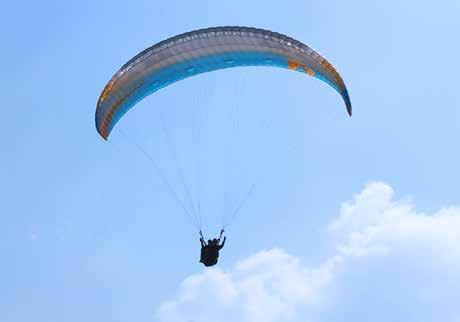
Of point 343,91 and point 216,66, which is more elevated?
point 216,66

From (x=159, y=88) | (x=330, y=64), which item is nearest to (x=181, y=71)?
(x=159, y=88)

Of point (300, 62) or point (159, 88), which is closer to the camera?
point (300, 62)

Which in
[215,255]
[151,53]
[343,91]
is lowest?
[215,255]

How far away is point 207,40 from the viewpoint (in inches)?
1433

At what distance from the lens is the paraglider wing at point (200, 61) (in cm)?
3597

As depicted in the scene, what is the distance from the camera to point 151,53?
121 ft

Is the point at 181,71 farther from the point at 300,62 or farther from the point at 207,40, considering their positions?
the point at 300,62

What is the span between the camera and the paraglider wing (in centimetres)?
3597

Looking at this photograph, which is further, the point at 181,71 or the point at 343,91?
the point at 181,71

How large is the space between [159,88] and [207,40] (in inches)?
154

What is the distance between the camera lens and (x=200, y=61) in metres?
37.7

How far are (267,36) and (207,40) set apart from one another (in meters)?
2.68

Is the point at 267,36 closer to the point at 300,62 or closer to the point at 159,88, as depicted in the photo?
the point at 300,62

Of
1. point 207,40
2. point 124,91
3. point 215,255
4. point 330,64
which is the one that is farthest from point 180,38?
point 215,255
